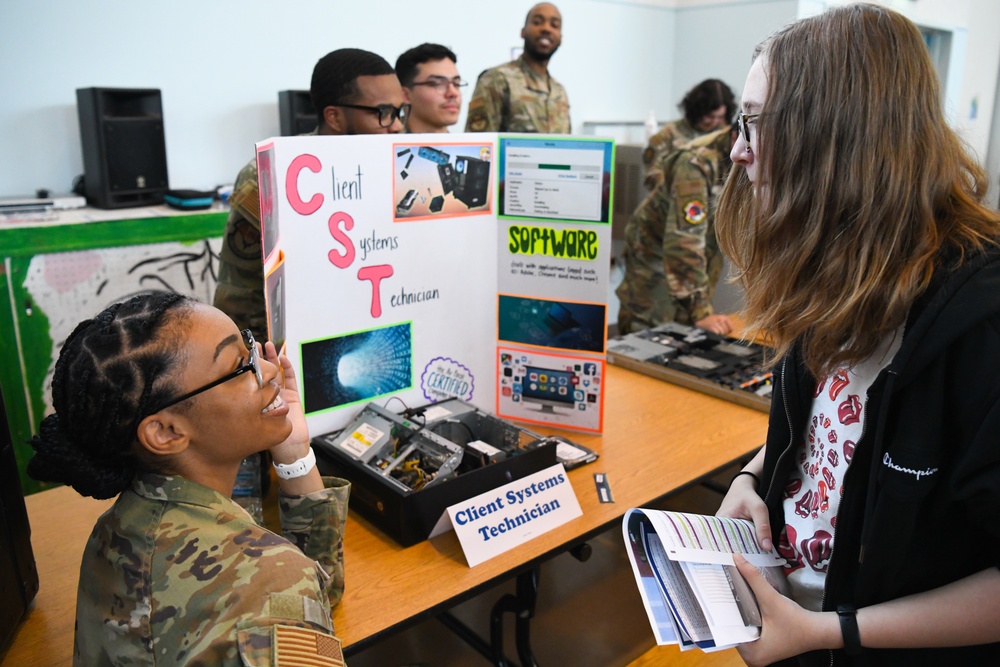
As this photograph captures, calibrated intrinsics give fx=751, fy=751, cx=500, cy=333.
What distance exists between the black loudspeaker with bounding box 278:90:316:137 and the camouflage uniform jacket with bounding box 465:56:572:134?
0.87 meters

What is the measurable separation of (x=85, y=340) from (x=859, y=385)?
95 centimetres

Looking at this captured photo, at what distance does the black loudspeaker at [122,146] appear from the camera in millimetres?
3113

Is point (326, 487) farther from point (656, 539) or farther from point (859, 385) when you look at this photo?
point (859, 385)

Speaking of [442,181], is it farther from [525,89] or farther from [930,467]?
[525,89]

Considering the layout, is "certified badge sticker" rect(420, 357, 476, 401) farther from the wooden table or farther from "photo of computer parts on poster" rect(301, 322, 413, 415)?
the wooden table

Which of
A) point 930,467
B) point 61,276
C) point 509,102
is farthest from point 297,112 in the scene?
point 930,467

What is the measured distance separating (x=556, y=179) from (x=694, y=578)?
1.01m

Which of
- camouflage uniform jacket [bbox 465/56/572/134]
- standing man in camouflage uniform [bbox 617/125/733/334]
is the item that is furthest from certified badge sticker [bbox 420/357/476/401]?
camouflage uniform jacket [bbox 465/56/572/134]

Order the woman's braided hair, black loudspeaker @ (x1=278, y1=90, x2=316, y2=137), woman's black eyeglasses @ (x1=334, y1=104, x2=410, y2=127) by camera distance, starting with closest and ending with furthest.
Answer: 1. the woman's braided hair
2. woman's black eyeglasses @ (x1=334, y1=104, x2=410, y2=127)
3. black loudspeaker @ (x1=278, y1=90, x2=316, y2=137)

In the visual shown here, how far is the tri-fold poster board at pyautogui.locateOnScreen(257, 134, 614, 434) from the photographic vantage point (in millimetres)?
1502

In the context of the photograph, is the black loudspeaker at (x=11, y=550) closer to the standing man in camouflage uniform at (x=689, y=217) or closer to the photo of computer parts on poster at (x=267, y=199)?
the photo of computer parts on poster at (x=267, y=199)

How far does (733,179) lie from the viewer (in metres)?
1.08

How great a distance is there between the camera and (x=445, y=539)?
4.52 ft

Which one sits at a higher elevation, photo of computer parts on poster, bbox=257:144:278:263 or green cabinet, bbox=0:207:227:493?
photo of computer parts on poster, bbox=257:144:278:263
